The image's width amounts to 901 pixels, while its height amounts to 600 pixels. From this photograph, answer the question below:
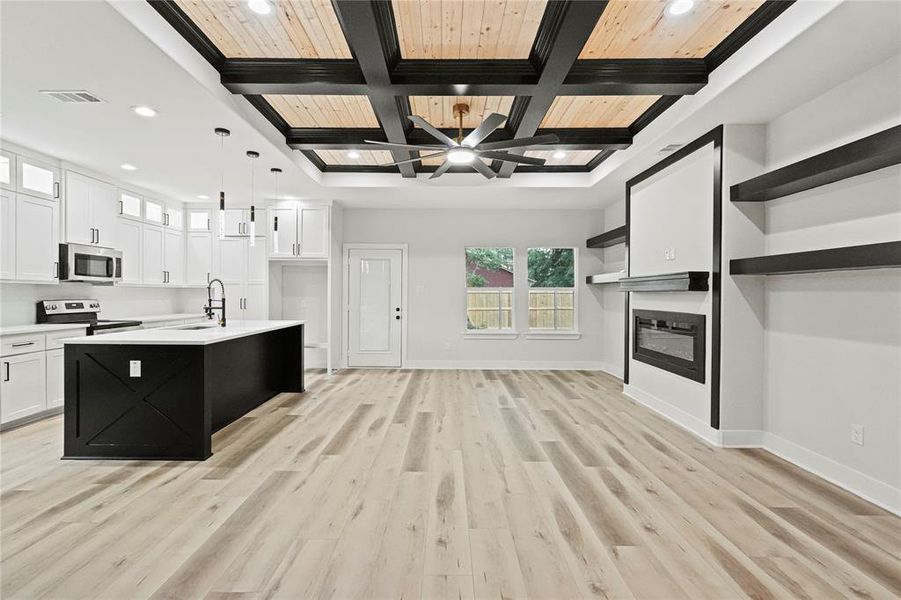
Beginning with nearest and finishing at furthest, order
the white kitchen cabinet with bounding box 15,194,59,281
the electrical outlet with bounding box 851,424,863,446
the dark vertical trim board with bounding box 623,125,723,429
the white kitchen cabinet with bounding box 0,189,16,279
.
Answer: the electrical outlet with bounding box 851,424,863,446, the dark vertical trim board with bounding box 623,125,723,429, the white kitchen cabinet with bounding box 0,189,16,279, the white kitchen cabinet with bounding box 15,194,59,281

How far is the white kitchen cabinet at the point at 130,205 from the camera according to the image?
5.59 m

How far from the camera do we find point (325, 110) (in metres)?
4.02

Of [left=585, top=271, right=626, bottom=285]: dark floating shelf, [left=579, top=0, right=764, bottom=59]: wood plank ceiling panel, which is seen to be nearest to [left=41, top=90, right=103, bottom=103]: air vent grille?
[left=579, top=0, right=764, bottom=59]: wood plank ceiling panel

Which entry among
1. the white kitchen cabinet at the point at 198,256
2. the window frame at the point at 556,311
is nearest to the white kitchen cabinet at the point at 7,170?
the white kitchen cabinet at the point at 198,256

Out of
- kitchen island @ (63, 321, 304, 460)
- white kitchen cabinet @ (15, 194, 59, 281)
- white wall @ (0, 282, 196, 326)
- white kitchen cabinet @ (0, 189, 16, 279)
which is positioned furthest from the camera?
white wall @ (0, 282, 196, 326)

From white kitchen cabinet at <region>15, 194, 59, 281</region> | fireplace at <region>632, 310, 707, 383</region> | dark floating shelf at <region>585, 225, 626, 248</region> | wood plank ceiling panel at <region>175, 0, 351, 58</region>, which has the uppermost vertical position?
wood plank ceiling panel at <region>175, 0, 351, 58</region>

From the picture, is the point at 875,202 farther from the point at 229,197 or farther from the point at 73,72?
the point at 229,197

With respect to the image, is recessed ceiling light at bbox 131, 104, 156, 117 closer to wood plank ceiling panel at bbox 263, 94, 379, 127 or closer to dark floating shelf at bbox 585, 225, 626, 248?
wood plank ceiling panel at bbox 263, 94, 379, 127

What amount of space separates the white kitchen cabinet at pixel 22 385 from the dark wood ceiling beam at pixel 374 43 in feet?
13.3

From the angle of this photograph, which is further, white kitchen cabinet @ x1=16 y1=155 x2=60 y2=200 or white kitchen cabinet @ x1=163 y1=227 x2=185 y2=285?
white kitchen cabinet @ x1=163 y1=227 x2=185 y2=285

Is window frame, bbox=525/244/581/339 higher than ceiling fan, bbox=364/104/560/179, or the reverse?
ceiling fan, bbox=364/104/560/179

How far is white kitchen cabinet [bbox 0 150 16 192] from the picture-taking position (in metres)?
4.04

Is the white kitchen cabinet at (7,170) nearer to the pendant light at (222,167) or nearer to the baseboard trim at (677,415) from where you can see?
the pendant light at (222,167)

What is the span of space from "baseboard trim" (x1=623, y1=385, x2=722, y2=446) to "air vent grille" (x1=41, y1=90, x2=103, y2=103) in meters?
5.57
